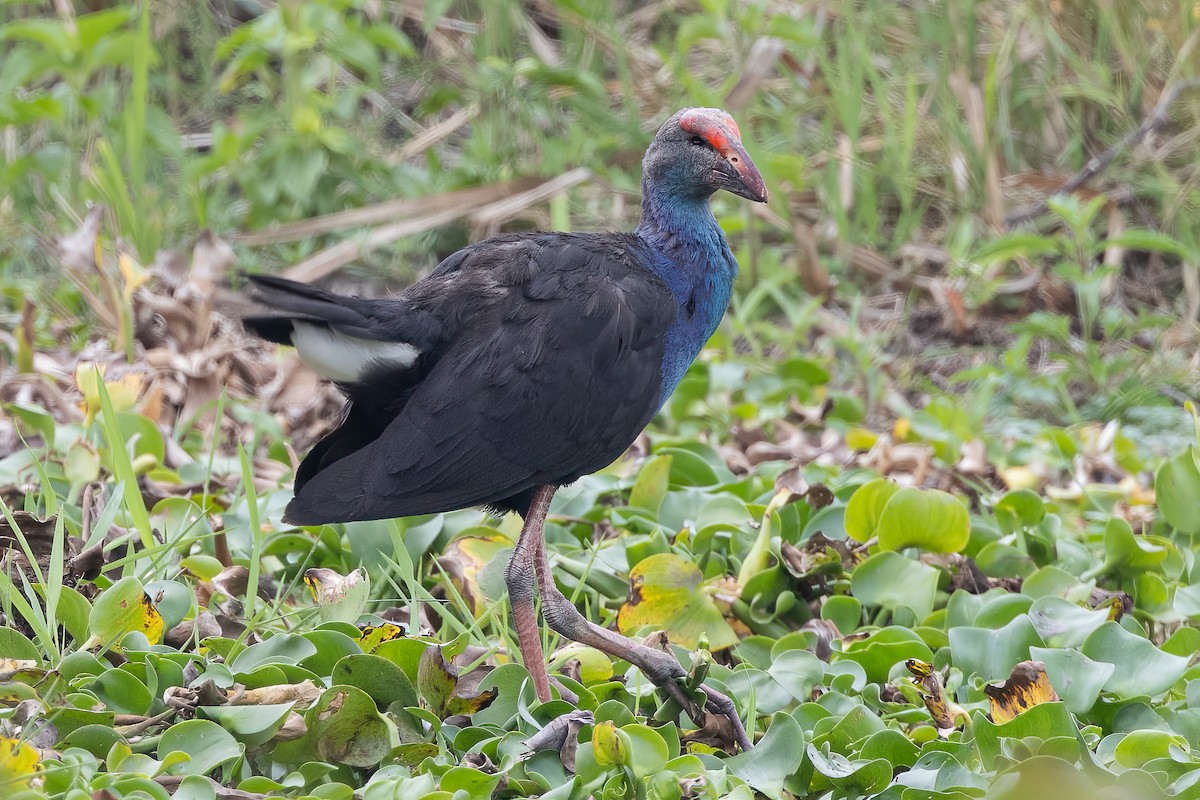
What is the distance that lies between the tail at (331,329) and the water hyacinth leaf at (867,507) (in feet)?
3.63

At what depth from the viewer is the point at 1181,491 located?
10.5ft

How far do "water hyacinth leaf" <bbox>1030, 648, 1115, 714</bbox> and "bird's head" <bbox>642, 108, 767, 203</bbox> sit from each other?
1177mm

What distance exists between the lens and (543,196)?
5336 millimetres

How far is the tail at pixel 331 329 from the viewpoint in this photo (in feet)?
8.10

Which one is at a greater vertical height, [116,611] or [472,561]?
[116,611]

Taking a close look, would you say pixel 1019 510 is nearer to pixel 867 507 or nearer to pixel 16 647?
pixel 867 507

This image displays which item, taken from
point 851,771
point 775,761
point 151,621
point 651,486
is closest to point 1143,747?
point 851,771

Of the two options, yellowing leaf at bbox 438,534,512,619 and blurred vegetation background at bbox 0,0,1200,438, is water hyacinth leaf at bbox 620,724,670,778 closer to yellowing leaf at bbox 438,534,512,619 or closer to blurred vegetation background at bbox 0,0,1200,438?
yellowing leaf at bbox 438,534,512,619

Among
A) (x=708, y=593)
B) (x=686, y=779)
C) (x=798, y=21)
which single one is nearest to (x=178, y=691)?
(x=686, y=779)

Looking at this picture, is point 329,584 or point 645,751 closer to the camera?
point 645,751

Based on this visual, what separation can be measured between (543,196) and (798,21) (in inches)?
49.7

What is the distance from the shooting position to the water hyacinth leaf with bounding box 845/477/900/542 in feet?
10.0

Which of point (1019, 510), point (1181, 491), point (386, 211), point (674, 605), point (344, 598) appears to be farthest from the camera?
point (386, 211)

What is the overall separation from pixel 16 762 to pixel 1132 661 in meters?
1.99
